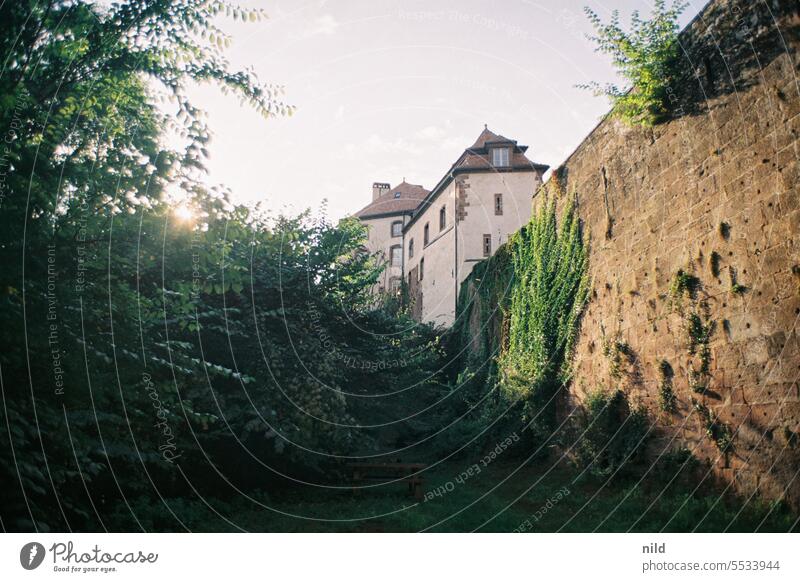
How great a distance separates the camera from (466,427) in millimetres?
12664

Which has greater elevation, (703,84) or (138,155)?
(703,84)

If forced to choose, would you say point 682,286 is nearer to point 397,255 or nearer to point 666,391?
point 666,391

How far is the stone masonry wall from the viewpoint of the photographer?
16.6 ft

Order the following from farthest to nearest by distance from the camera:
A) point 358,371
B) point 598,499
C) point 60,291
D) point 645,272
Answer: point 358,371 → point 645,272 → point 598,499 → point 60,291

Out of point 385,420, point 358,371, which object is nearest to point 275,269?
point 358,371

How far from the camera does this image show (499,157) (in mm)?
28000

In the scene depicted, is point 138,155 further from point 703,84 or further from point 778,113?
point 703,84

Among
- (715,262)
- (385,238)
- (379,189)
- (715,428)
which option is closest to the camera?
(715,428)

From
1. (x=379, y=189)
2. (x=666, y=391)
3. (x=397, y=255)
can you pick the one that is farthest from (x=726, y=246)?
(x=379, y=189)

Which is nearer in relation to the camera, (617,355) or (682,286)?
(682,286)

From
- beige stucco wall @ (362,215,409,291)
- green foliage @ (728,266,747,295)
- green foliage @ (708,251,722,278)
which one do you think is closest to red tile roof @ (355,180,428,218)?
beige stucco wall @ (362,215,409,291)

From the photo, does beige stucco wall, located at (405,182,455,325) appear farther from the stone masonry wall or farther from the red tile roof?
the stone masonry wall

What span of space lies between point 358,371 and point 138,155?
8.48 m
